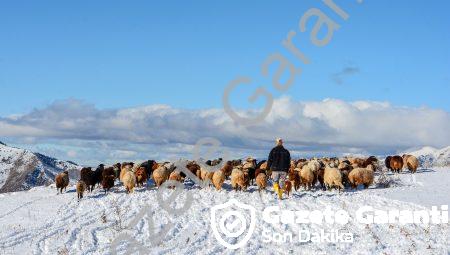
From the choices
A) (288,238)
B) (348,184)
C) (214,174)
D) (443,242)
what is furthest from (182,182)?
(443,242)

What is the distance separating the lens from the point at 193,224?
50.8 ft

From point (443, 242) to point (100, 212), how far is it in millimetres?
10952

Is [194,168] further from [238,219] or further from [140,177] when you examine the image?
[238,219]

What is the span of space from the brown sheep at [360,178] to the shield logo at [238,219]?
5806mm

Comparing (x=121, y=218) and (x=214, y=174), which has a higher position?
(x=214, y=174)

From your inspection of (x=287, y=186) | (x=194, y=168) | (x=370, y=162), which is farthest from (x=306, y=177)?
(x=370, y=162)

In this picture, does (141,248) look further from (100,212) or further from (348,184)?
(348,184)

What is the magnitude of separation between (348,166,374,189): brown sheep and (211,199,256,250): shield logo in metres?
5.81

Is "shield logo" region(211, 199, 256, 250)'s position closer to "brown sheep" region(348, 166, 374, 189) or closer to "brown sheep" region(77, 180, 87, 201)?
"brown sheep" region(348, 166, 374, 189)

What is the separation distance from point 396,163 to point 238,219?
17.5 metres

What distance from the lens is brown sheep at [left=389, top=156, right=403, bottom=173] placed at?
30469 millimetres

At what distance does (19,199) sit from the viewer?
23547mm

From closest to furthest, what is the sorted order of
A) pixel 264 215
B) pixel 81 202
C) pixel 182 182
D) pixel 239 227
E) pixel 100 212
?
pixel 239 227
pixel 264 215
pixel 100 212
pixel 81 202
pixel 182 182

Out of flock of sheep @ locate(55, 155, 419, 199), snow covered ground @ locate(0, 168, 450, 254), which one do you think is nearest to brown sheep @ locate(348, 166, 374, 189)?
flock of sheep @ locate(55, 155, 419, 199)
